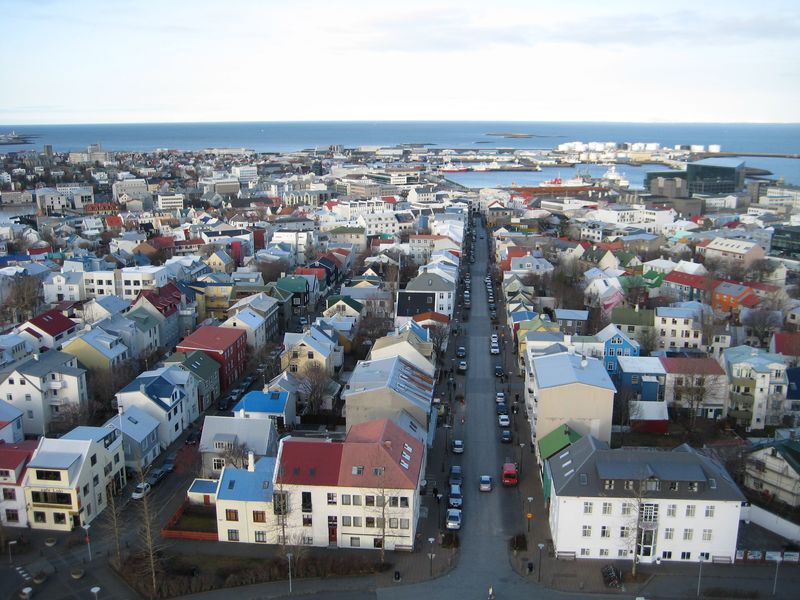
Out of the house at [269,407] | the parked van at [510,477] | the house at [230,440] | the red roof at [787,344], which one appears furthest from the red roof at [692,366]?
the house at [230,440]

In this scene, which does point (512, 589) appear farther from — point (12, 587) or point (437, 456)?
point (12, 587)

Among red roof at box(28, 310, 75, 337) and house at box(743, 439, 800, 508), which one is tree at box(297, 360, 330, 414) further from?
house at box(743, 439, 800, 508)

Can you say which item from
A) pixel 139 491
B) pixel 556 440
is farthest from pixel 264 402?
Result: pixel 556 440

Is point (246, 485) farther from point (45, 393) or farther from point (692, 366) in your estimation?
point (692, 366)

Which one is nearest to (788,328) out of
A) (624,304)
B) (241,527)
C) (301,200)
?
(624,304)

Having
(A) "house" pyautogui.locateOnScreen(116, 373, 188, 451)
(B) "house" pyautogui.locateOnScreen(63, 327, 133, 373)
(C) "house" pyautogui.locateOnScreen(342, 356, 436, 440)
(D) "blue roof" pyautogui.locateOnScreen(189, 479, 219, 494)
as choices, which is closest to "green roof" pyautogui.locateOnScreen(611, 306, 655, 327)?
(C) "house" pyautogui.locateOnScreen(342, 356, 436, 440)

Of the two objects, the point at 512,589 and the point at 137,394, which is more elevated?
the point at 137,394

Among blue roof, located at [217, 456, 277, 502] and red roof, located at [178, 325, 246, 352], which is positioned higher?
red roof, located at [178, 325, 246, 352]
